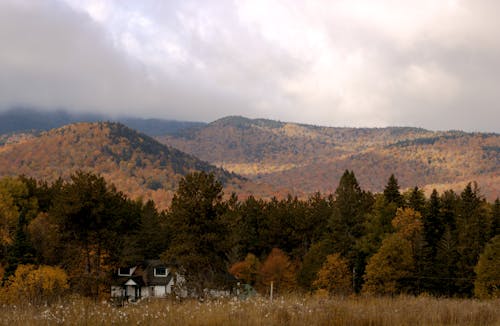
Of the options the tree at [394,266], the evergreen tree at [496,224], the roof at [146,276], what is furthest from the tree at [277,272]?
the evergreen tree at [496,224]

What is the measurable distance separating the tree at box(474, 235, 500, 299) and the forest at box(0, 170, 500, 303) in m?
0.09

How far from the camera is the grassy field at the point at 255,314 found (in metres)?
9.32

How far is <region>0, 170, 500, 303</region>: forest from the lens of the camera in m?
39.2

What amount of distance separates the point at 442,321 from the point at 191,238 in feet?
109

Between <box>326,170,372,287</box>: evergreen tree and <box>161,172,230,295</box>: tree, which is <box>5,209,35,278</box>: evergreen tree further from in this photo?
<box>326,170,372,287</box>: evergreen tree

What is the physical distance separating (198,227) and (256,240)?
30.4m

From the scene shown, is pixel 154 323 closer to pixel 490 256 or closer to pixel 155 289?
pixel 490 256

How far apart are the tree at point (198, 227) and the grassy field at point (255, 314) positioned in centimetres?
3054

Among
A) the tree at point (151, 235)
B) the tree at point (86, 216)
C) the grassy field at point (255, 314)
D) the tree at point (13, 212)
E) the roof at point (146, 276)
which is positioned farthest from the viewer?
the tree at point (151, 235)

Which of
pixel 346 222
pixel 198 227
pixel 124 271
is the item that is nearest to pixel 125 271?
pixel 124 271

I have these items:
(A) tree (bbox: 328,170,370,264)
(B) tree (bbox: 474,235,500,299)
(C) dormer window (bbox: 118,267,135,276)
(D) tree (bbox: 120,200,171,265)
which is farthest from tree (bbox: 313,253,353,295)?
(C) dormer window (bbox: 118,267,135,276)

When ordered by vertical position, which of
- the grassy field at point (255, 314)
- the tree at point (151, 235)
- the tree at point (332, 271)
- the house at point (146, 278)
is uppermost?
the grassy field at point (255, 314)

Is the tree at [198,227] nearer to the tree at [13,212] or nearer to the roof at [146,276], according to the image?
the tree at [13,212]

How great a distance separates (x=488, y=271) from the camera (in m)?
45.4
